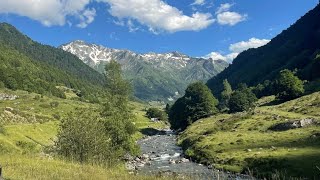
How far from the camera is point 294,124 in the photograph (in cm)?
10431

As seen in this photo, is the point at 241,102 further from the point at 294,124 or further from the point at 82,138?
the point at 82,138

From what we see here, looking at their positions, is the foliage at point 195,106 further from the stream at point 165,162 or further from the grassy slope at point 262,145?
the stream at point 165,162

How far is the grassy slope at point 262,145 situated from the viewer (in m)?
70.8

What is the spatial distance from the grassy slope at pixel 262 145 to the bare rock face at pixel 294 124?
2786 mm

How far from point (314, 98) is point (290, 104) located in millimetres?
10624

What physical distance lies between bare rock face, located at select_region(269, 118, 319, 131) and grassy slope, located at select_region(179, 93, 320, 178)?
2.79 meters

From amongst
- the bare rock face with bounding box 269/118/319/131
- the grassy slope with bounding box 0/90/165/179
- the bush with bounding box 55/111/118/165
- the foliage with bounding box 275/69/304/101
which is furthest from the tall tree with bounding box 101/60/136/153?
the foliage with bounding box 275/69/304/101

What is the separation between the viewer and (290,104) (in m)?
151

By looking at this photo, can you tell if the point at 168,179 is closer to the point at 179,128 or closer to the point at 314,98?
the point at 314,98

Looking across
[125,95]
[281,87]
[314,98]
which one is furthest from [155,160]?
[281,87]

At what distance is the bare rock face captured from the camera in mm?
102188

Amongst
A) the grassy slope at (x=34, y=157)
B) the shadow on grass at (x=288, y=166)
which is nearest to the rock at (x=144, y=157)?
the grassy slope at (x=34, y=157)

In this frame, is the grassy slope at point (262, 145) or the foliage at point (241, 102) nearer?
the grassy slope at point (262, 145)

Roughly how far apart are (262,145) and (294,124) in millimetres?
17497
